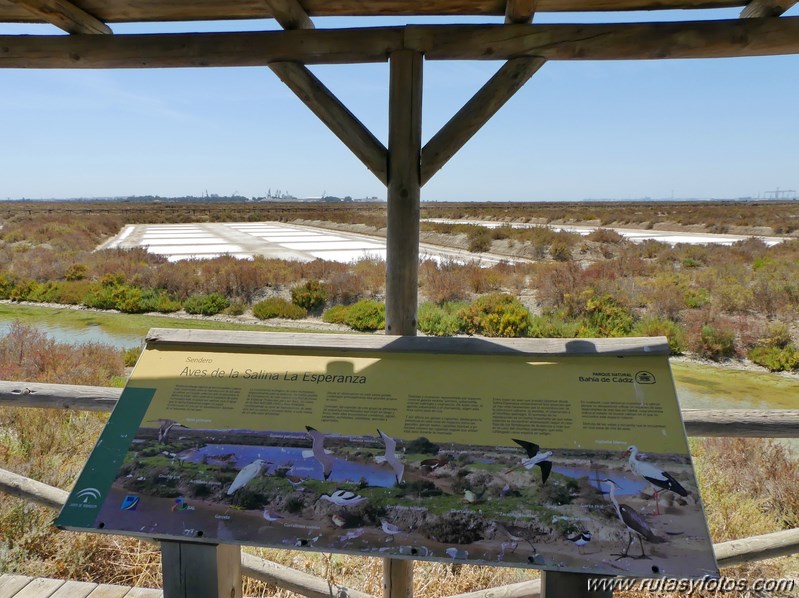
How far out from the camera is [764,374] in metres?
9.19

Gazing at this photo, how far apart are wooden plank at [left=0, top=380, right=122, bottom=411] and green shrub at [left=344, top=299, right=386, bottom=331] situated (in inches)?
356

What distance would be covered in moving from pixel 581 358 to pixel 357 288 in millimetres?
12513

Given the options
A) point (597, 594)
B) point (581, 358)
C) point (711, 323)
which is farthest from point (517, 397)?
point (711, 323)

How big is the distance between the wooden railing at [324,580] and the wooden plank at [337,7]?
2112 millimetres

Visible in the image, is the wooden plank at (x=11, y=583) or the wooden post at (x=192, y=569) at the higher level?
the wooden post at (x=192, y=569)

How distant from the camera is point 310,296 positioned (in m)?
13.9

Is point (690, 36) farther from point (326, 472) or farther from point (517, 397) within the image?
point (326, 472)

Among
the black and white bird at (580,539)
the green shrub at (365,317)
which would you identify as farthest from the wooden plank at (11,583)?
the green shrub at (365,317)

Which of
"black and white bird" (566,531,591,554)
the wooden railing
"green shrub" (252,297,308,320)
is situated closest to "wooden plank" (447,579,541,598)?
the wooden railing

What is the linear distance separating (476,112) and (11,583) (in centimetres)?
349

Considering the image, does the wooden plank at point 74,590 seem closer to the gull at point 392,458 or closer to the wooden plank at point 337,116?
the gull at point 392,458

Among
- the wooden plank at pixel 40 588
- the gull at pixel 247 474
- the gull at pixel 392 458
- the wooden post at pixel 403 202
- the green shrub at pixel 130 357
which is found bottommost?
the green shrub at pixel 130 357

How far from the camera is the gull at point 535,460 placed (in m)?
1.77

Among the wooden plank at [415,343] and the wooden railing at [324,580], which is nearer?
the wooden plank at [415,343]
